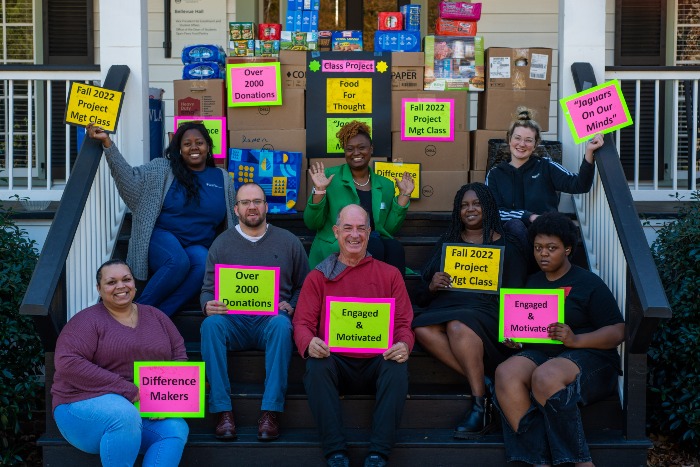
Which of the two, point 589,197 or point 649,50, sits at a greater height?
point 649,50

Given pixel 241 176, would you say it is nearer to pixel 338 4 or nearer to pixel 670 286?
pixel 670 286

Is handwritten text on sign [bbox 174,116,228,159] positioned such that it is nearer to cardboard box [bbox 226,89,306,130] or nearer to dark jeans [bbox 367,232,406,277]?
cardboard box [bbox 226,89,306,130]

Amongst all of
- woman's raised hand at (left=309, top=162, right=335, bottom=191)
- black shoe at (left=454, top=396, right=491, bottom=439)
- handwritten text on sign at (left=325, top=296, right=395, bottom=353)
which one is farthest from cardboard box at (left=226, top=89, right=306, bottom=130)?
black shoe at (left=454, top=396, right=491, bottom=439)

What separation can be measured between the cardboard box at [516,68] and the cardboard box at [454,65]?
0.07 metres

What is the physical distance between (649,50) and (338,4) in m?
2.96

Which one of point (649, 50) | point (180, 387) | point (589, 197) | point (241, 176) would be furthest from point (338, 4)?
point (180, 387)

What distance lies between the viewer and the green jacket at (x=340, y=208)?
530cm

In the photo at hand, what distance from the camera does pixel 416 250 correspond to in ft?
18.9

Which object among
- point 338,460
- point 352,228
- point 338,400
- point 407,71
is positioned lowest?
point 338,460

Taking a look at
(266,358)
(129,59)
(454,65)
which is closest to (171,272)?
(266,358)

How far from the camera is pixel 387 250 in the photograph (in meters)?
5.29

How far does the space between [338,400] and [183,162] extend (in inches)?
72.0

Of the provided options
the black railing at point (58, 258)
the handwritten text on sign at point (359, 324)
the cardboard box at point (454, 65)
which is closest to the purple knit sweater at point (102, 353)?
the black railing at point (58, 258)

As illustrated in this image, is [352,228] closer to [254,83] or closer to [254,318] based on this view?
[254,318]
